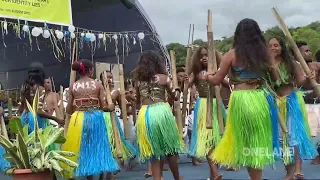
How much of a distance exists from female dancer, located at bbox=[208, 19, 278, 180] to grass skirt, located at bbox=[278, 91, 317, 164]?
0.85 m

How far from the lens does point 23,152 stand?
12.0ft

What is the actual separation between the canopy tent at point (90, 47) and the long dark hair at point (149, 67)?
10.0m

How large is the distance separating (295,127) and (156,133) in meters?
1.36

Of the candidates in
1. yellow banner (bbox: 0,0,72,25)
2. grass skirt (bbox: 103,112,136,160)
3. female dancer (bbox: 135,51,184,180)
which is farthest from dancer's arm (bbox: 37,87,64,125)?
yellow banner (bbox: 0,0,72,25)

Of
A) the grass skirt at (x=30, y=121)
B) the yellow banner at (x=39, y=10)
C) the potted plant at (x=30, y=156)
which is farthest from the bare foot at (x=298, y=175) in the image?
the yellow banner at (x=39, y=10)

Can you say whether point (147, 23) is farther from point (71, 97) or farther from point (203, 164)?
point (71, 97)

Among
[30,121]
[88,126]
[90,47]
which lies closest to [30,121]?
[30,121]

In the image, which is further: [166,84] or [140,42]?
[140,42]

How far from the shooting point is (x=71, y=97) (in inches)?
190

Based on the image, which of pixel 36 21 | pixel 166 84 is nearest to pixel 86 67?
pixel 166 84

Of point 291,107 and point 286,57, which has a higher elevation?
point 286,57

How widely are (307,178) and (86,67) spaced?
259 cm

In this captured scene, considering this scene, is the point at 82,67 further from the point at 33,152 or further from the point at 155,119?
the point at 33,152

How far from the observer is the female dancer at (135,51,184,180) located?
15.1ft
